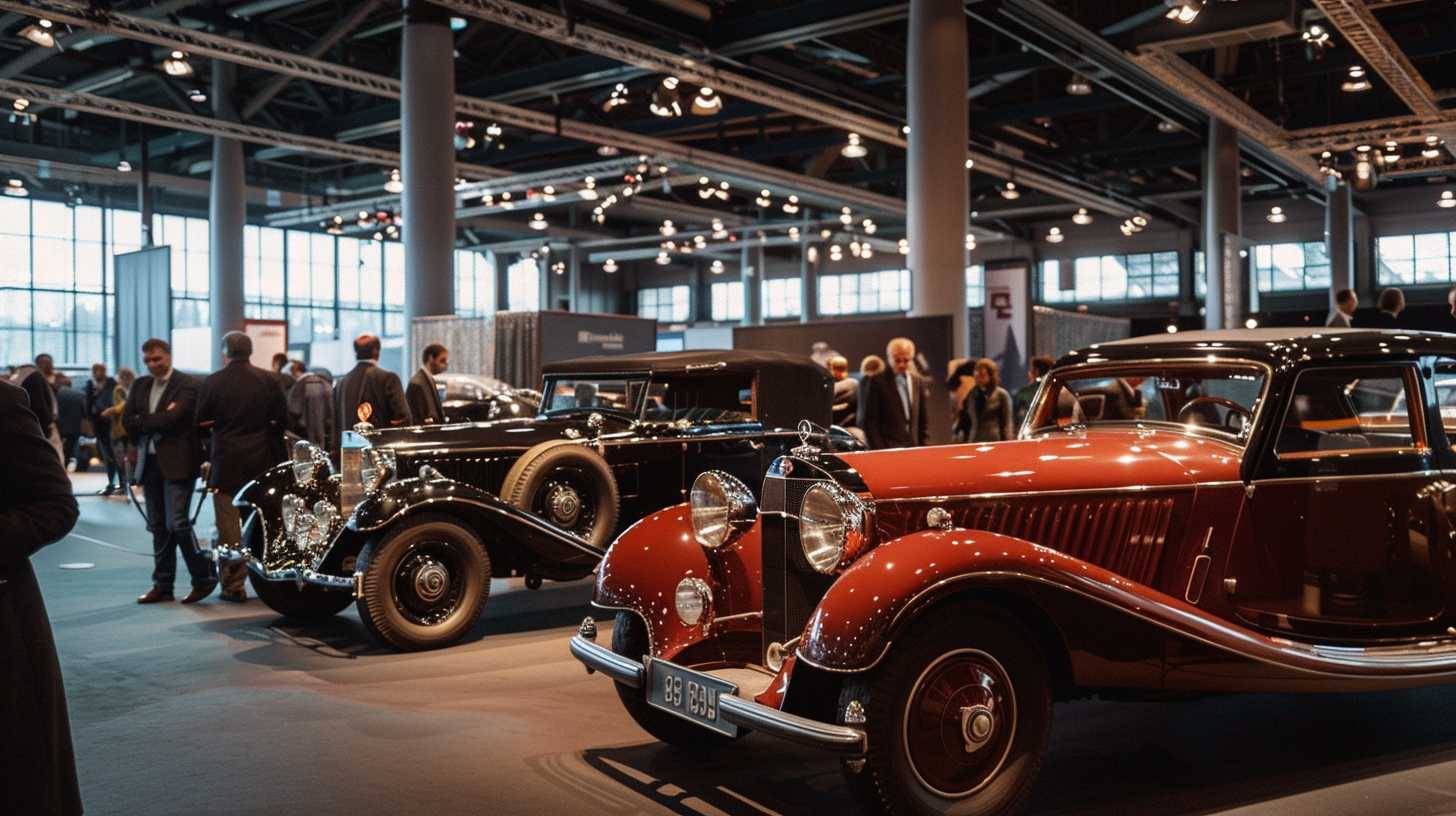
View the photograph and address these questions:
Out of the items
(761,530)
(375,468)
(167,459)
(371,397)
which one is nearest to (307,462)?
(375,468)

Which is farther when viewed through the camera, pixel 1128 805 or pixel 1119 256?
pixel 1119 256

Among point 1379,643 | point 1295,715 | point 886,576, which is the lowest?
point 1295,715

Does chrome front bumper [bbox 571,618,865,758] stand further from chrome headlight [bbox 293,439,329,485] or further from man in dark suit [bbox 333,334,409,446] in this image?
man in dark suit [bbox 333,334,409,446]

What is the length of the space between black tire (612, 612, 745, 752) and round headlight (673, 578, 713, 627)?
21 cm

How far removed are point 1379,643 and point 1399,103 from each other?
19.5 metres

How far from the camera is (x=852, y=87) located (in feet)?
63.9

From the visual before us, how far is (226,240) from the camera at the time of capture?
23.1 meters

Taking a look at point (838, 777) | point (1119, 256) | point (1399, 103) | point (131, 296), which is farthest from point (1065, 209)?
point (838, 777)

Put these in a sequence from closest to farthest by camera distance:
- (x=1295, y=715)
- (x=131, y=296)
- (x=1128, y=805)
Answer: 1. (x=1128, y=805)
2. (x=1295, y=715)
3. (x=131, y=296)

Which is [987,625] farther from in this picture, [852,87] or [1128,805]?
[852,87]

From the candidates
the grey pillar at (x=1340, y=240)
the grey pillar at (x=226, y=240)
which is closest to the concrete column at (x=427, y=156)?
the grey pillar at (x=226, y=240)

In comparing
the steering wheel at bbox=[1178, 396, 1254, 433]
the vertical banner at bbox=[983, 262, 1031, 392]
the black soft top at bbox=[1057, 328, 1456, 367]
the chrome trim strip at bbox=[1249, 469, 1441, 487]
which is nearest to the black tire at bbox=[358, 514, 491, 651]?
the black soft top at bbox=[1057, 328, 1456, 367]

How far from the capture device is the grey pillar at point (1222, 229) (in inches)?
758

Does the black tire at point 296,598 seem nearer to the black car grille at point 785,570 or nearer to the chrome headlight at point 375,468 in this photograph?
the chrome headlight at point 375,468
